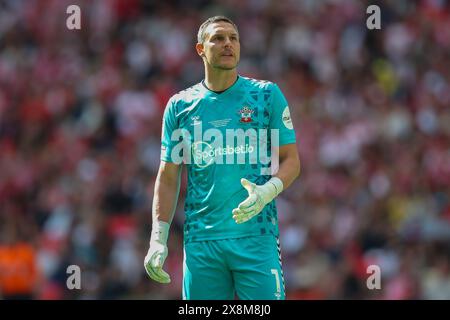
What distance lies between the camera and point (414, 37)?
1519 centimetres

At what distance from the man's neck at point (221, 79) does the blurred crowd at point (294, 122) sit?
19.8 feet

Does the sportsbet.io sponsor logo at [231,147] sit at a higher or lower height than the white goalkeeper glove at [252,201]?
higher

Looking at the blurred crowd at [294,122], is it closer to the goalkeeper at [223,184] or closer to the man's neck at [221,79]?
the goalkeeper at [223,184]

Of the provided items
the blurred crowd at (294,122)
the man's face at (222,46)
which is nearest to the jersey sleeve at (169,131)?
the man's face at (222,46)

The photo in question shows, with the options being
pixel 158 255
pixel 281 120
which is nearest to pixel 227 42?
pixel 281 120

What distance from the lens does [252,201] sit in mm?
6211

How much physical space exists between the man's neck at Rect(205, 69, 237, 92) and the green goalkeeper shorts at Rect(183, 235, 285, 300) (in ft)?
3.39

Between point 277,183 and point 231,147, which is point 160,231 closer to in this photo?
point 231,147

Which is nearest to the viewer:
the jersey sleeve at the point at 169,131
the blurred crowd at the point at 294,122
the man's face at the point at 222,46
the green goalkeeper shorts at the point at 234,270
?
the green goalkeeper shorts at the point at 234,270

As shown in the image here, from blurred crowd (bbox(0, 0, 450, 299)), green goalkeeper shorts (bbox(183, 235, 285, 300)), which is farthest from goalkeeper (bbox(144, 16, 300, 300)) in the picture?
blurred crowd (bbox(0, 0, 450, 299))

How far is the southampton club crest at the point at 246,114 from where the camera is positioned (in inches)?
260
